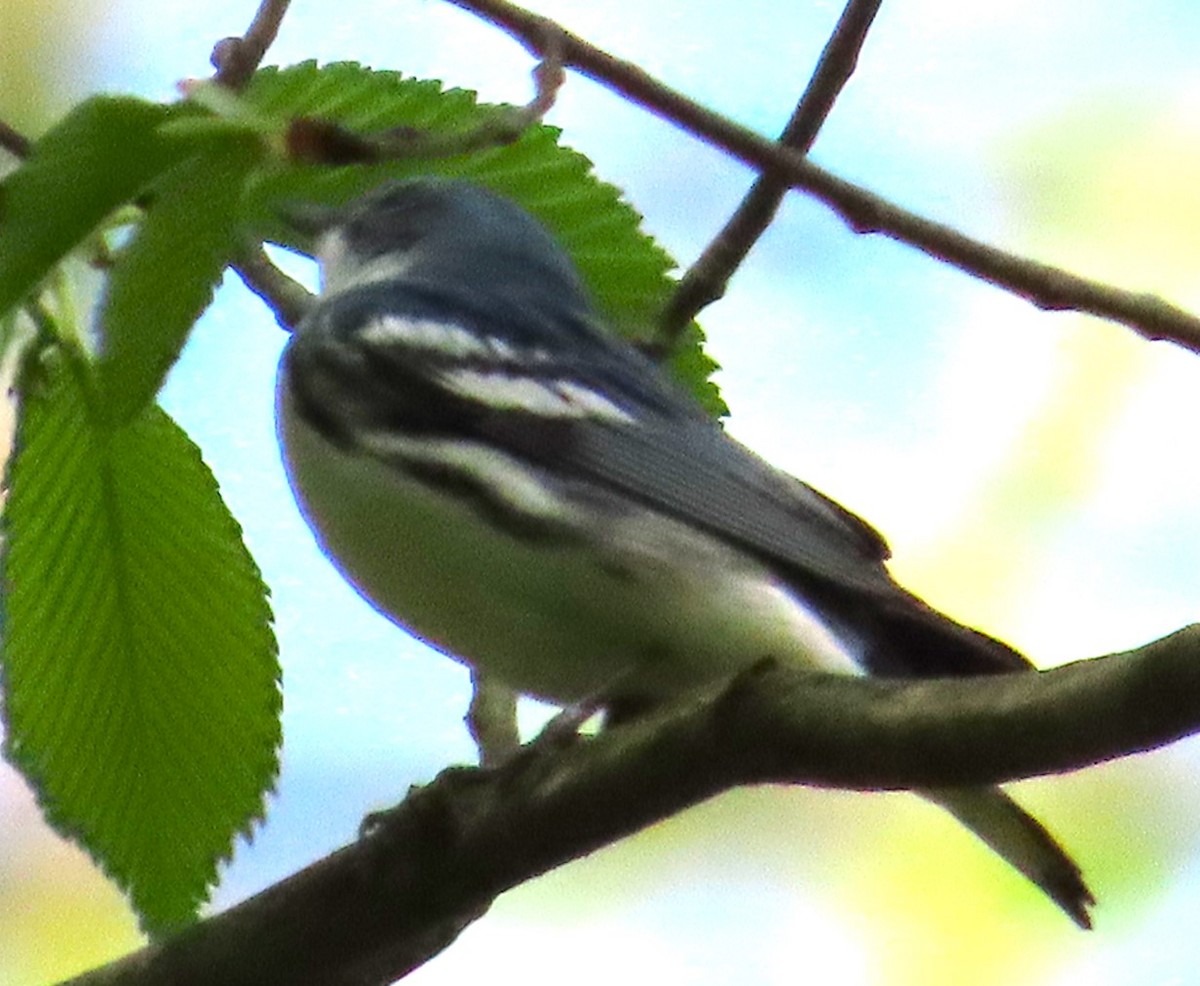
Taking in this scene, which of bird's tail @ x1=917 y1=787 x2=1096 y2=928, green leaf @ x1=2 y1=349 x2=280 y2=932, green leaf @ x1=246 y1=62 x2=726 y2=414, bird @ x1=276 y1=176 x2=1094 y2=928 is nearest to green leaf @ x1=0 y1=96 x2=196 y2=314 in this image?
green leaf @ x1=246 y1=62 x2=726 y2=414

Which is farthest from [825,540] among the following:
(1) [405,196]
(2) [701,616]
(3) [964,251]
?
(1) [405,196]

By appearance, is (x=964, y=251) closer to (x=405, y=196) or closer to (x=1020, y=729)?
(x=1020, y=729)

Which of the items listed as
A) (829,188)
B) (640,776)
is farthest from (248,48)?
(640,776)

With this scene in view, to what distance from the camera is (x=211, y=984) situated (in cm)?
82

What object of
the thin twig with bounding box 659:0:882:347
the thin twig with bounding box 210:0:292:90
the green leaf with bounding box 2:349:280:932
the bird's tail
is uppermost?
the thin twig with bounding box 659:0:882:347

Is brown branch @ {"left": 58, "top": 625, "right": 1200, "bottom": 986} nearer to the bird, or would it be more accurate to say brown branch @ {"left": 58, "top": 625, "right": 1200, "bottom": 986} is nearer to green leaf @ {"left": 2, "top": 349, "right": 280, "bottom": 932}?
green leaf @ {"left": 2, "top": 349, "right": 280, "bottom": 932}

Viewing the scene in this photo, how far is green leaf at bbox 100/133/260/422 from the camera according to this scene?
1.98 ft

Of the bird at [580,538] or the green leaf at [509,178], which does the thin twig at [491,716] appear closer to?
the bird at [580,538]

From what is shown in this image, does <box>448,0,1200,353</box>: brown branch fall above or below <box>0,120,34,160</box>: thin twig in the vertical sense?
above

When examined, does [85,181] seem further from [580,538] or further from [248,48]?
[580,538]

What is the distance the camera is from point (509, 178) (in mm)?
1032

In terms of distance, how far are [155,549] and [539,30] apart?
32 cm

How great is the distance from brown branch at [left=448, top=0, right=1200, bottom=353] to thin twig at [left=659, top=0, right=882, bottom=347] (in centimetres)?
4

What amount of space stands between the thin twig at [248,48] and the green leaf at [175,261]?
246mm
